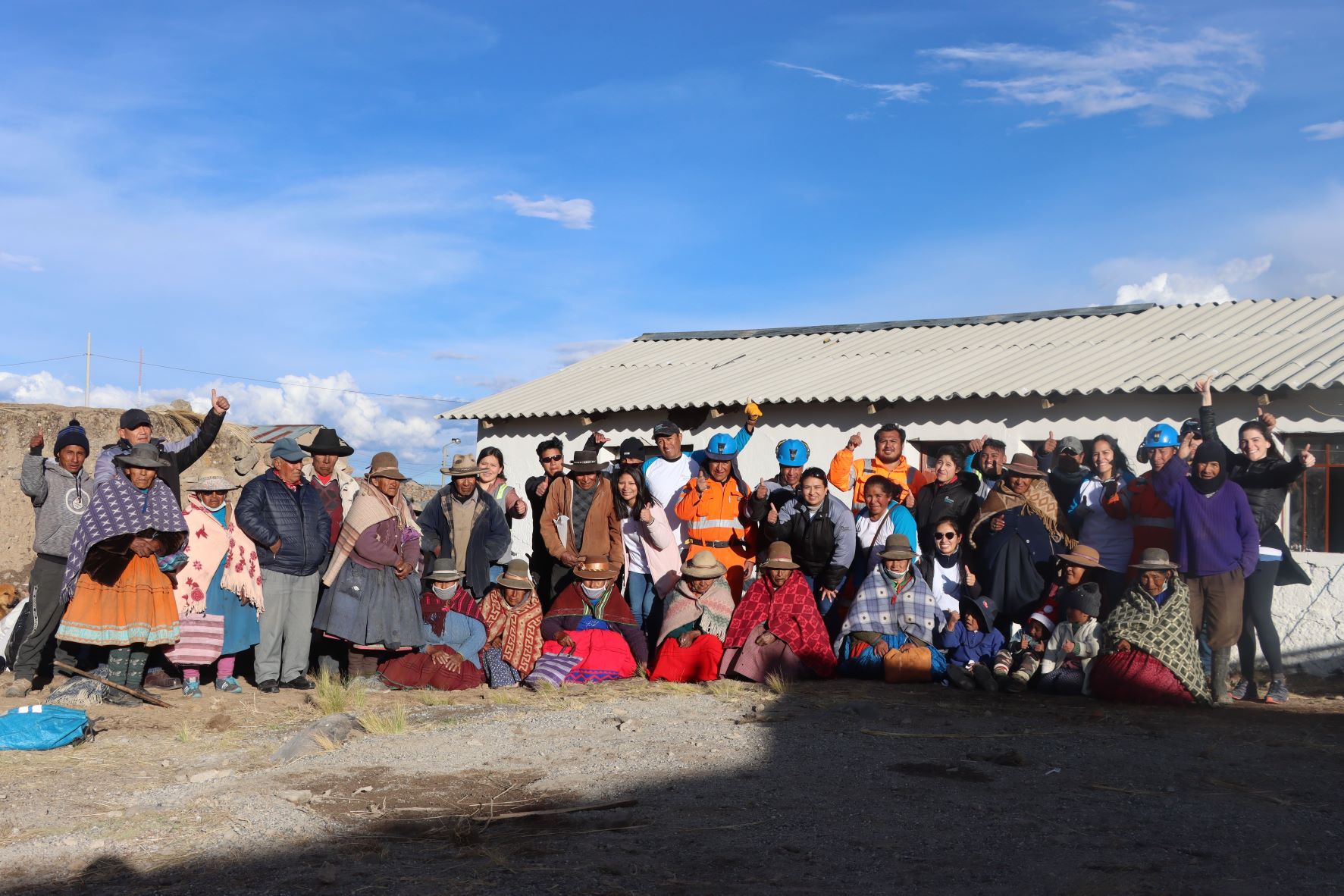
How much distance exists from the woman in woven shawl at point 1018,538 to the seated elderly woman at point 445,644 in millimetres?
3691

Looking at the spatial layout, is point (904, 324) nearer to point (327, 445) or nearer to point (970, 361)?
point (970, 361)

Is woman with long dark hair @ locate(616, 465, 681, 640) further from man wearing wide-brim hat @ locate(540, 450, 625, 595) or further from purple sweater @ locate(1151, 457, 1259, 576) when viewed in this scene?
purple sweater @ locate(1151, 457, 1259, 576)

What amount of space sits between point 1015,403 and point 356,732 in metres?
7.28

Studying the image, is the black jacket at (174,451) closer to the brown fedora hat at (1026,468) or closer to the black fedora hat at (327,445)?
the black fedora hat at (327,445)

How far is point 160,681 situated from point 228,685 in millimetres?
444

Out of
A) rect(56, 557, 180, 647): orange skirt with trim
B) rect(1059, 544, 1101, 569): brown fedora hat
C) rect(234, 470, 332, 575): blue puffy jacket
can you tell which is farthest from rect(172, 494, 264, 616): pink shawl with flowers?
rect(1059, 544, 1101, 569): brown fedora hat

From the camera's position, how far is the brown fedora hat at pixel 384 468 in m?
8.55

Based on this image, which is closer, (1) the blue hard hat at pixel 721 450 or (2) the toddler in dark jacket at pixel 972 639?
(2) the toddler in dark jacket at pixel 972 639

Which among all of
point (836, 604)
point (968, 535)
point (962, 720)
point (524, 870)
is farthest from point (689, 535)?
point (524, 870)

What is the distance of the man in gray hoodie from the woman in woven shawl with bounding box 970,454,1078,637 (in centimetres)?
617

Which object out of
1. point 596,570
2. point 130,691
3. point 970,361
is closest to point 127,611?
point 130,691

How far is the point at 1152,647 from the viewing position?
303 inches

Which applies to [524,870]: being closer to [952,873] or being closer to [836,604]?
[952,873]

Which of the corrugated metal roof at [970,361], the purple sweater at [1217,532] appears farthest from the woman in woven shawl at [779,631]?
the corrugated metal roof at [970,361]
